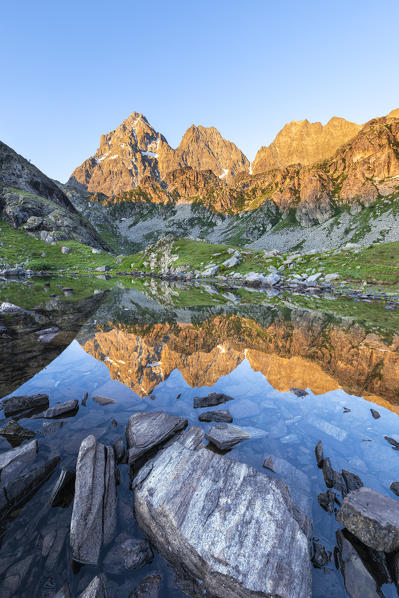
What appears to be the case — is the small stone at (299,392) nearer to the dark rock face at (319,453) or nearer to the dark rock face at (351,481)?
the dark rock face at (319,453)

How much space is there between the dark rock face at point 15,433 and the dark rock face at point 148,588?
5.46m

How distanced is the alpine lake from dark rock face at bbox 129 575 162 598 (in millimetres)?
29

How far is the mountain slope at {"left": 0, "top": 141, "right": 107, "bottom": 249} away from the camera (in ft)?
342

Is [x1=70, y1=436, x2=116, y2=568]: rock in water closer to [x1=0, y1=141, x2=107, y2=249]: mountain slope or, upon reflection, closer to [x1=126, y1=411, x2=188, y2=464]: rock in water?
[x1=126, y1=411, x2=188, y2=464]: rock in water

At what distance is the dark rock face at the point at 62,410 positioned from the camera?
29.2 feet

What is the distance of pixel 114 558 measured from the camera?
479cm

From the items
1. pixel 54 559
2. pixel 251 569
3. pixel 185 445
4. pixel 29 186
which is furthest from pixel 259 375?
pixel 29 186

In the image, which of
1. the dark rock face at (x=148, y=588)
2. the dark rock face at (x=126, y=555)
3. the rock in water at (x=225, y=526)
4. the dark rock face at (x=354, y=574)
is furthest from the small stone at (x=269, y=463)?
the dark rock face at (x=148, y=588)

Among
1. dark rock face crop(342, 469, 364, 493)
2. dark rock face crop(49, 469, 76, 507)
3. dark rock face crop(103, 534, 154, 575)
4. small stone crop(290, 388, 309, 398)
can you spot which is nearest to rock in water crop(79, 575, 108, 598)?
dark rock face crop(103, 534, 154, 575)

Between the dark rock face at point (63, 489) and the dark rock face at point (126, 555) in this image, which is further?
the dark rock face at point (63, 489)

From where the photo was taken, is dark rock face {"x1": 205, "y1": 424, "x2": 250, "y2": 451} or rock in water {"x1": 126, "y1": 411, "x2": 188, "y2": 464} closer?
rock in water {"x1": 126, "y1": 411, "x2": 188, "y2": 464}

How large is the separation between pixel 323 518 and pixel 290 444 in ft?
7.96

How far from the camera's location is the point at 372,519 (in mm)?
4934

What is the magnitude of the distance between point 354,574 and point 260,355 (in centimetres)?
1118
